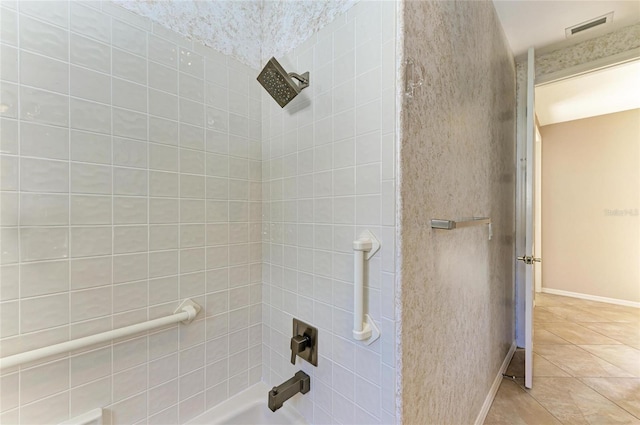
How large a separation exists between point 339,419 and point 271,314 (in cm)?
59

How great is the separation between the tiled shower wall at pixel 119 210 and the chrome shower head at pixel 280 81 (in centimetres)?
29

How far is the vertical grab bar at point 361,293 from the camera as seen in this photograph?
92 centimetres

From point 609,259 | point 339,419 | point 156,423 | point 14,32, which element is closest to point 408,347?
point 339,419

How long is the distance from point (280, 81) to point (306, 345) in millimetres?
1198

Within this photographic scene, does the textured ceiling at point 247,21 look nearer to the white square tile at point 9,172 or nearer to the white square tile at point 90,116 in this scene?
the white square tile at point 90,116

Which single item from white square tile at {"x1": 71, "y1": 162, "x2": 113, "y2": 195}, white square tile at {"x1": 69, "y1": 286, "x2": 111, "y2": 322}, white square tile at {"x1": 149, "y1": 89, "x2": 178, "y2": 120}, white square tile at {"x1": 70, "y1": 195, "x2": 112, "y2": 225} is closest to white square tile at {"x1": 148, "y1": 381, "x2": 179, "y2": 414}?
white square tile at {"x1": 69, "y1": 286, "x2": 111, "y2": 322}

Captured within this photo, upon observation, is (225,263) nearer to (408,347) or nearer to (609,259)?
(408,347)

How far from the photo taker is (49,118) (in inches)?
35.1

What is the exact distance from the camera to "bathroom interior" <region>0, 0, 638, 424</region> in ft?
2.88

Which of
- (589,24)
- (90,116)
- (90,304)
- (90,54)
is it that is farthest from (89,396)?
(589,24)

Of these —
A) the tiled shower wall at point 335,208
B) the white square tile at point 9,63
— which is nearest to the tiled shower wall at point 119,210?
the white square tile at point 9,63

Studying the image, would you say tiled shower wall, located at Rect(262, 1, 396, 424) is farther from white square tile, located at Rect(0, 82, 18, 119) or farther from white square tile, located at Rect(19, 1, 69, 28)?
white square tile, located at Rect(0, 82, 18, 119)

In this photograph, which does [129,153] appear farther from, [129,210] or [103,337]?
[103,337]

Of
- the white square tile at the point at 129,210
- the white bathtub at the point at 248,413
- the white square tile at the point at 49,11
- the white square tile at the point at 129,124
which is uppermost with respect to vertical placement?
the white square tile at the point at 49,11
